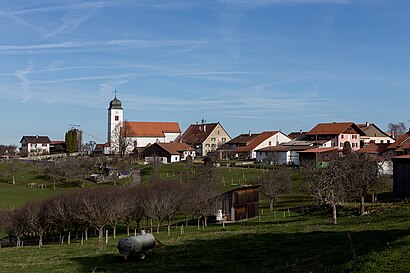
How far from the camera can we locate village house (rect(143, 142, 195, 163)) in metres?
111

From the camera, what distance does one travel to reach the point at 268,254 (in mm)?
23312

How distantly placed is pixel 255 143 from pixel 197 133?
26.4 meters

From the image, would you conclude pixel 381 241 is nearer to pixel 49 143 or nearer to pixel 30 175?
pixel 30 175

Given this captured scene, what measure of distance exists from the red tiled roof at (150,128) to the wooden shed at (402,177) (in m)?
98.0

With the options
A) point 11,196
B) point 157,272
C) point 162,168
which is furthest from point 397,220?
point 162,168

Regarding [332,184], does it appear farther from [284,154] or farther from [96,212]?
[284,154]

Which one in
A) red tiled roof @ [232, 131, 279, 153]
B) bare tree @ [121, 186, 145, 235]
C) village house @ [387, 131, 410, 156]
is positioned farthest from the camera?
red tiled roof @ [232, 131, 279, 153]

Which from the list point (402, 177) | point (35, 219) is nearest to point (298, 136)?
point (402, 177)

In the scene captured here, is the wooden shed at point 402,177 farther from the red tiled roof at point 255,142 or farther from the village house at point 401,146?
the red tiled roof at point 255,142

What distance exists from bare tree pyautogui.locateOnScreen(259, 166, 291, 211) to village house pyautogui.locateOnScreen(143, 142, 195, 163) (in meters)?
49.7

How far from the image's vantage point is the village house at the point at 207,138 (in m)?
132

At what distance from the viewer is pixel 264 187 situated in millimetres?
57000

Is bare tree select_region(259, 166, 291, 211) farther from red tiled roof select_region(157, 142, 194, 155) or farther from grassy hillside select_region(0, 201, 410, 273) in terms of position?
red tiled roof select_region(157, 142, 194, 155)

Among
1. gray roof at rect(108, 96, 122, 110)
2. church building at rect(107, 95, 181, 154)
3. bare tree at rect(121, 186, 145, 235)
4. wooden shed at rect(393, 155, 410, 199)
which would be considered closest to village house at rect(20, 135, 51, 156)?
church building at rect(107, 95, 181, 154)
